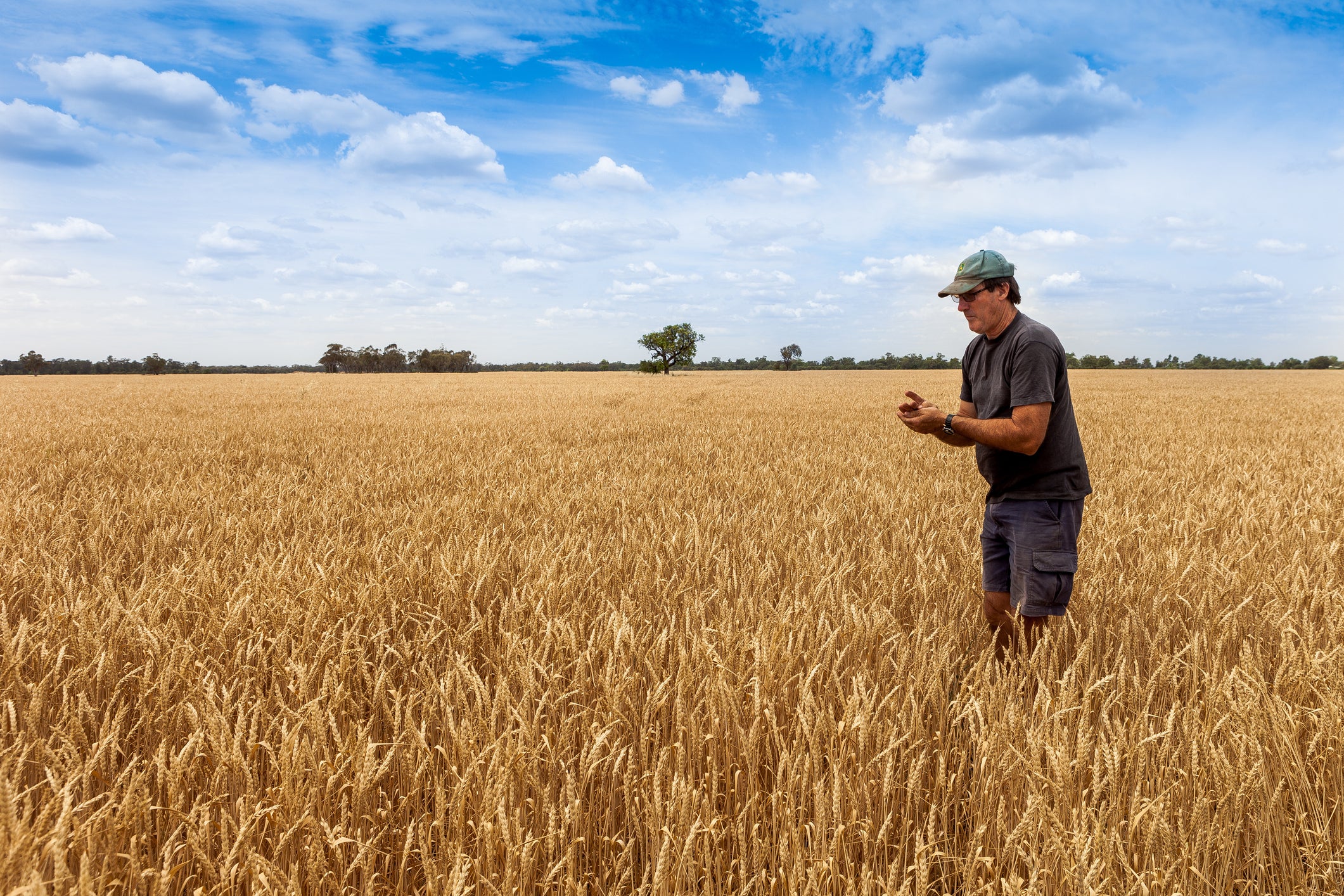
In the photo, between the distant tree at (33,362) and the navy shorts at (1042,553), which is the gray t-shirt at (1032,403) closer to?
the navy shorts at (1042,553)

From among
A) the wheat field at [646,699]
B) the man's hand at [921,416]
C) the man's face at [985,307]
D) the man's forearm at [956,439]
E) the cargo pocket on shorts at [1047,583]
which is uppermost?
the man's face at [985,307]

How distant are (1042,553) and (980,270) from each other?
130 cm

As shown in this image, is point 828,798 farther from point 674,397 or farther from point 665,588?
point 674,397

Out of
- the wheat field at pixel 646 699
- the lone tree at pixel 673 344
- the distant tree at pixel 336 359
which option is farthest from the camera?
the distant tree at pixel 336 359

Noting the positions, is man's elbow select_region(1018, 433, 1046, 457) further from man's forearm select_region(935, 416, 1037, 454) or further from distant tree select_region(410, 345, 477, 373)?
distant tree select_region(410, 345, 477, 373)

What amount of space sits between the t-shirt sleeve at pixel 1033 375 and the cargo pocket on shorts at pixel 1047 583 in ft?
2.29

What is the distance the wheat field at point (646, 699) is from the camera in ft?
5.23

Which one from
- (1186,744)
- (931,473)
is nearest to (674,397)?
(931,473)

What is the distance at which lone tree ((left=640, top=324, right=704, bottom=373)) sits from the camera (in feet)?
251

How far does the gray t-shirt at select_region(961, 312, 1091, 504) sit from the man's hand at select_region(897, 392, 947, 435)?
263 millimetres

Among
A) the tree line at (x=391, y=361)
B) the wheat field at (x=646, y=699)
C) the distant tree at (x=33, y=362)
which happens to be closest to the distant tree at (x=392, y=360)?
the tree line at (x=391, y=361)

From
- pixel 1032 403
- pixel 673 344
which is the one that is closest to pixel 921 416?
pixel 1032 403

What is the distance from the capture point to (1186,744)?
2088 millimetres

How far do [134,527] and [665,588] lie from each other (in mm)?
4223
